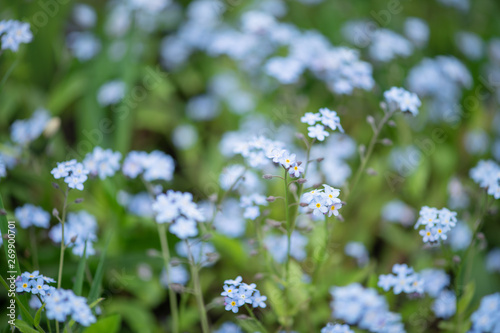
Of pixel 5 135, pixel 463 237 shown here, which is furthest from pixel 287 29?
pixel 5 135

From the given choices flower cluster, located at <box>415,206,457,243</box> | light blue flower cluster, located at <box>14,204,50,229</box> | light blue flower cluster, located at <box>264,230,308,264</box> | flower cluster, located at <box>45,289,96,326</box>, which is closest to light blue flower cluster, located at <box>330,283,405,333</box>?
light blue flower cluster, located at <box>264,230,308,264</box>

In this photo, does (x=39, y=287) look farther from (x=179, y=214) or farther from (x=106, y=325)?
(x=179, y=214)

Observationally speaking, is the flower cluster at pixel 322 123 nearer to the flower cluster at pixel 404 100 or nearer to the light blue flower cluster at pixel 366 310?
the flower cluster at pixel 404 100

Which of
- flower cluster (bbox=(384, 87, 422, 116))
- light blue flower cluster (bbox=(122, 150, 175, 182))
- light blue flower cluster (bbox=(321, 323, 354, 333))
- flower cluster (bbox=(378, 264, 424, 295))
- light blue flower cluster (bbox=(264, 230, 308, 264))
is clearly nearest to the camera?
light blue flower cluster (bbox=(321, 323, 354, 333))

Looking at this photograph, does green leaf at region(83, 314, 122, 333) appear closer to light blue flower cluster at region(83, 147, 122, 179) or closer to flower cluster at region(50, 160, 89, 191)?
flower cluster at region(50, 160, 89, 191)

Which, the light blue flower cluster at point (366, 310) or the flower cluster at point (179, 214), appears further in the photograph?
the light blue flower cluster at point (366, 310)

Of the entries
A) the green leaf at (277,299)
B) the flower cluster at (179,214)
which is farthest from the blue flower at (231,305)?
the green leaf at (277,299)

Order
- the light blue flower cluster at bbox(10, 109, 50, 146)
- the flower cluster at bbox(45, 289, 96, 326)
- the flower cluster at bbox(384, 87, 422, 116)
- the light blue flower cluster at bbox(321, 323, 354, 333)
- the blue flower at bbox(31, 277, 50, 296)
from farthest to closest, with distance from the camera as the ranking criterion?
the light blue flower cluster at bbox(10, 109, 50, 146), the flower cluster at bbox(384, 87, 422, 116), the light blue flower cluster at bbox(321, 323, 354, 333), the blue flower at bbox(31, 277, 50, 296), the flower cluster at bbox(45, 289, 96, 326)

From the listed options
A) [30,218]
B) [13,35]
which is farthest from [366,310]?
[13,35]
